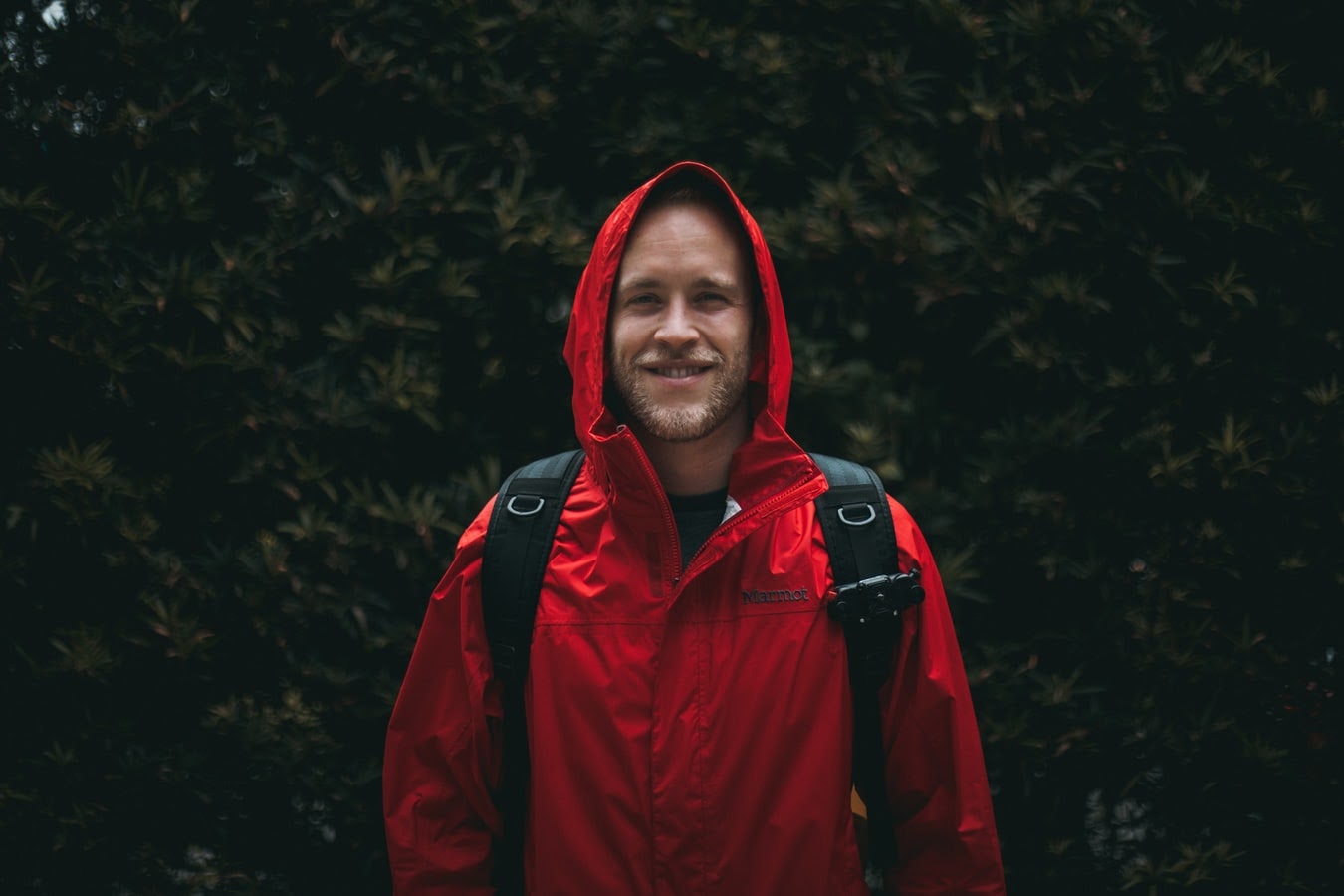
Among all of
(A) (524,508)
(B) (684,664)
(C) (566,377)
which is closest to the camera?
(B) (684,664)

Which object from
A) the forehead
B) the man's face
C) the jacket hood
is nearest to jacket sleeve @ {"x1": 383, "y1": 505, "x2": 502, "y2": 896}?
the jacket hood

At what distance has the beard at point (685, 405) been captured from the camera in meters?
1.92

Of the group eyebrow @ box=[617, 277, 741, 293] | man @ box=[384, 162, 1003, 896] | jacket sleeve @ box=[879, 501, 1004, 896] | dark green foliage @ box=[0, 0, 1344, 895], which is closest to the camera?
man @ box=[384, 162, 1003, 896]

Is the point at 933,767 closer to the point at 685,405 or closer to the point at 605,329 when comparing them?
the point at 685,405

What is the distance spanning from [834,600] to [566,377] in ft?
4.15

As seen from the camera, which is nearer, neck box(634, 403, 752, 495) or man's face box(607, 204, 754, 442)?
man's face box(607, 204, 754, 442)

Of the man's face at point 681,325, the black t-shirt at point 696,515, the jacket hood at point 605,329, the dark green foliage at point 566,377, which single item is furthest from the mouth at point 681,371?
the dark green foliage at point 566,377

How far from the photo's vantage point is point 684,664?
5.84 feet

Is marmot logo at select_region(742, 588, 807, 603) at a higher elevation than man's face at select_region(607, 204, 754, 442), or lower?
lower

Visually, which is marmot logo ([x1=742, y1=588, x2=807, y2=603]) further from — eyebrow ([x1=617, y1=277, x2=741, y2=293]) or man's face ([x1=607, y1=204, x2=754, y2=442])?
eyebrow ([x1=617, y1=277, x2=741, y2=293])

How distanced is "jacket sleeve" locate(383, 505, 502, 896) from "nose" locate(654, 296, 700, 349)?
66 cm

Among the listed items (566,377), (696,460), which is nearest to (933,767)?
(696,460)

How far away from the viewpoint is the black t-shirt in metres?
1.99

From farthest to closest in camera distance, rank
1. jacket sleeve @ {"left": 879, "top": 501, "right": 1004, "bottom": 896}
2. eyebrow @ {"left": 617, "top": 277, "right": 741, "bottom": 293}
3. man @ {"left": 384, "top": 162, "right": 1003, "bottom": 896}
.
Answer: eyebrow @ {"left": 617, "top": 277, "right": 741, "bottom": 293} < jacket sleeve @ {"left": 879, "top": 501, "right": 1004, "bottom": 896} < man @ {"left": 384, "top": 162, "right": 1003, "bottom": 896}
